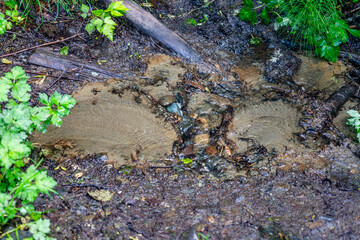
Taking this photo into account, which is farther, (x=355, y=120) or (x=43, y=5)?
(x=43, y=5)

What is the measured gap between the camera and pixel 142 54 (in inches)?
145

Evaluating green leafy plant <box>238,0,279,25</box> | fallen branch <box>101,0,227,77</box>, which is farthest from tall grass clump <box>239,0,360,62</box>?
fallen branch <box>101,0,227,77</box>

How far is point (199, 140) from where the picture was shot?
2.95 metres

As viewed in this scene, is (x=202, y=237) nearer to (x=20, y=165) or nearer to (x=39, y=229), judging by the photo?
(x=39, y=229)

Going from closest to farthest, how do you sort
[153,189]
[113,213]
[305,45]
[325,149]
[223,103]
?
[113,213]
[153,189]
[325,149]
[223,103]
[305,45]

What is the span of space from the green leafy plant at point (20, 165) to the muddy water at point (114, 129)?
692 millimetres

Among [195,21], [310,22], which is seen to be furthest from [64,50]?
[310,22]

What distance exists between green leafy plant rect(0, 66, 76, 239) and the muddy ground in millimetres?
229

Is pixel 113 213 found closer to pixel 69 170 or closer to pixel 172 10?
pixel 69 170

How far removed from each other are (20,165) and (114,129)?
43.3 inches

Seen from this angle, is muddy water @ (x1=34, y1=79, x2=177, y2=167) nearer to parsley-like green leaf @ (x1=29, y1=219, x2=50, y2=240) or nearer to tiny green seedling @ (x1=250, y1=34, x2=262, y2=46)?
parsley-like green leaf @ (x1=29, y1=219, x2=50, y2=240)

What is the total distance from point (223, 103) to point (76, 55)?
5.78 ft

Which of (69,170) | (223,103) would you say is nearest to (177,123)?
(223,103)

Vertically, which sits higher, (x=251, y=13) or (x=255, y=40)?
(x=251, y=13)
